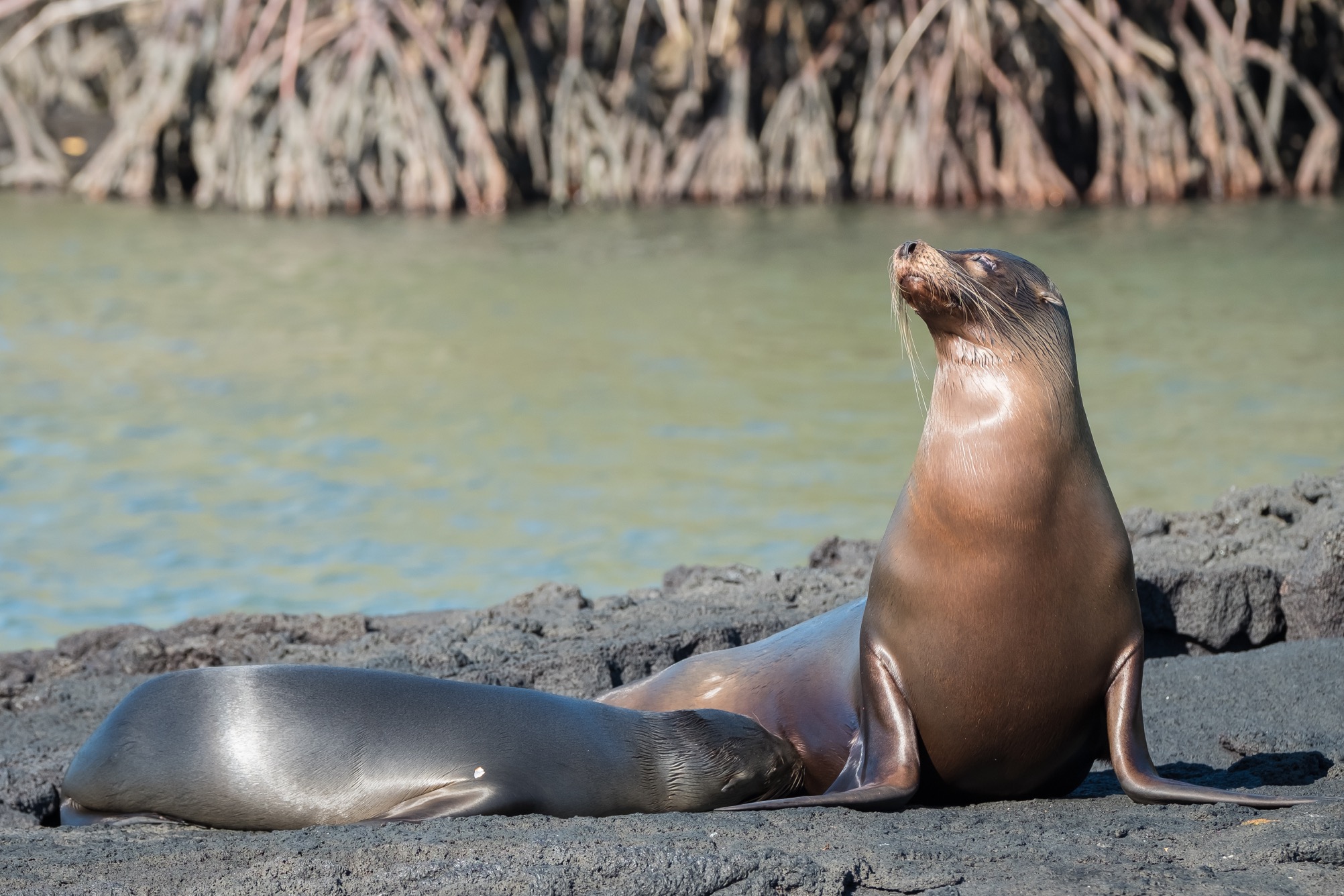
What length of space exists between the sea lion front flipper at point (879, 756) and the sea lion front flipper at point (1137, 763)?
455 millimetres

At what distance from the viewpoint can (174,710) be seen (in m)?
3.77

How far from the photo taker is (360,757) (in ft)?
12.1

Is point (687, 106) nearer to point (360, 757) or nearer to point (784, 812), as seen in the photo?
point (360, 757)

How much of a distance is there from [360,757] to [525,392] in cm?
730

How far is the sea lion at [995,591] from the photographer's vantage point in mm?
3623

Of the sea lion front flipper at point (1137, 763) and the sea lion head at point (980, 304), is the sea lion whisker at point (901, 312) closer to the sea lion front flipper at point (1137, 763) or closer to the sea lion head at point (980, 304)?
the sea lion head at point (980, 304)

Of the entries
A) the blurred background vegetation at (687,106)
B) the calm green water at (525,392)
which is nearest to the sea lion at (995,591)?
the calm green water at (525,392)

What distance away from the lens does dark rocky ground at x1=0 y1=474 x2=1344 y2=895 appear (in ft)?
9.91

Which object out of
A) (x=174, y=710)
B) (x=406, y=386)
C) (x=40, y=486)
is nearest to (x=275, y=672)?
(x=174, y=710)

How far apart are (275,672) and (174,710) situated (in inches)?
9.7

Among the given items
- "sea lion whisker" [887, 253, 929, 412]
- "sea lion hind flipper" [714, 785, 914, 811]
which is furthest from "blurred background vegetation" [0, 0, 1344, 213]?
"sea lion hind flipper" [714, 785, 914, 811]

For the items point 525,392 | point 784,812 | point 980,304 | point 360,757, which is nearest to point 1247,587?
point 980,304

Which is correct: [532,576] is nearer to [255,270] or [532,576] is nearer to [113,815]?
[113,815]

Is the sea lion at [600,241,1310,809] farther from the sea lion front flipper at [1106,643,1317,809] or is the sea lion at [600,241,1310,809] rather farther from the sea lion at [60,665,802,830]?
the sea lion at [60,665,802,830]
